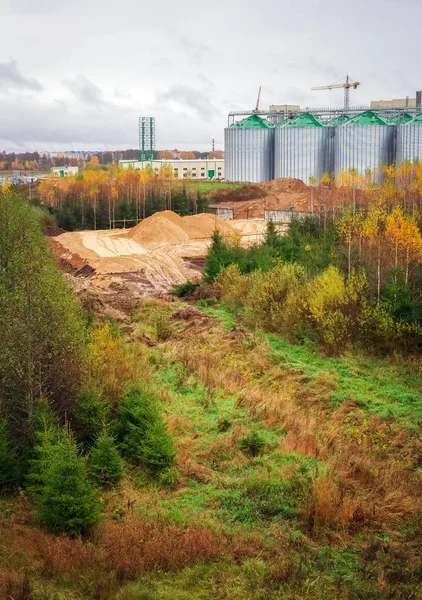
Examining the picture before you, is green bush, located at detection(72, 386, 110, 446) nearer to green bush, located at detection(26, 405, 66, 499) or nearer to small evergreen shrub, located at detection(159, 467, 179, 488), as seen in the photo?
green bush, located at detection(26, 405, 66, 499)

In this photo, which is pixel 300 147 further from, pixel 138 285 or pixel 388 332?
pixel 388 332

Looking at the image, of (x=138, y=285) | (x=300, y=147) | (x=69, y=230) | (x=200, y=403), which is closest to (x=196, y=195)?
(x=69, y=230)

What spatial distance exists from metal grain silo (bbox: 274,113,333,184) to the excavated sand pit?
25.6 metres

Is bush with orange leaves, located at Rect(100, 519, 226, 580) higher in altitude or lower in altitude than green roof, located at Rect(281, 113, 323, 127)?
lower

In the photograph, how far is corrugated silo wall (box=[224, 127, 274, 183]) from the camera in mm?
81688

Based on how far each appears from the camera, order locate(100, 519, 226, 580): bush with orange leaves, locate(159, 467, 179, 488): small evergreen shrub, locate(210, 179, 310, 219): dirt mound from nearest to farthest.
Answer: locate(100, 519, 226, 580): bush with orange leaves
locate(159, 467, 179, 488): small evergreen shrub
locate(210, 179, 310, 219): dirt mound

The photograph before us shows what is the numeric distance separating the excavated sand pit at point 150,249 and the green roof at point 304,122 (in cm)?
2887

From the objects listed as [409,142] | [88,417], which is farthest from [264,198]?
[88,417]

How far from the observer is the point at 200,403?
19.8 m

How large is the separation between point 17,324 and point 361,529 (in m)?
7.78

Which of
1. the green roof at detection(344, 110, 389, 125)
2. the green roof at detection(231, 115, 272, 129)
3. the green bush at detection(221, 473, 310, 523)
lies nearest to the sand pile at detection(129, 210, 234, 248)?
the green roof at detection(344, 110, 389, 125)

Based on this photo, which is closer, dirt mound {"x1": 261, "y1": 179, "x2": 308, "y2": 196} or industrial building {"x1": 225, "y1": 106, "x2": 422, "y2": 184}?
dirt mound {"x1": 261, "y1": 179, "x2": 308, "y2": 196}

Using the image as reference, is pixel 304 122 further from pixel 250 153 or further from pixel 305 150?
pixel 250 153

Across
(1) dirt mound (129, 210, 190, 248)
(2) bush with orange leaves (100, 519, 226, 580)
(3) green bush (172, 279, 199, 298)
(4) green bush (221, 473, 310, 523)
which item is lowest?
(4) green bush (221, 473, 310, 523)
